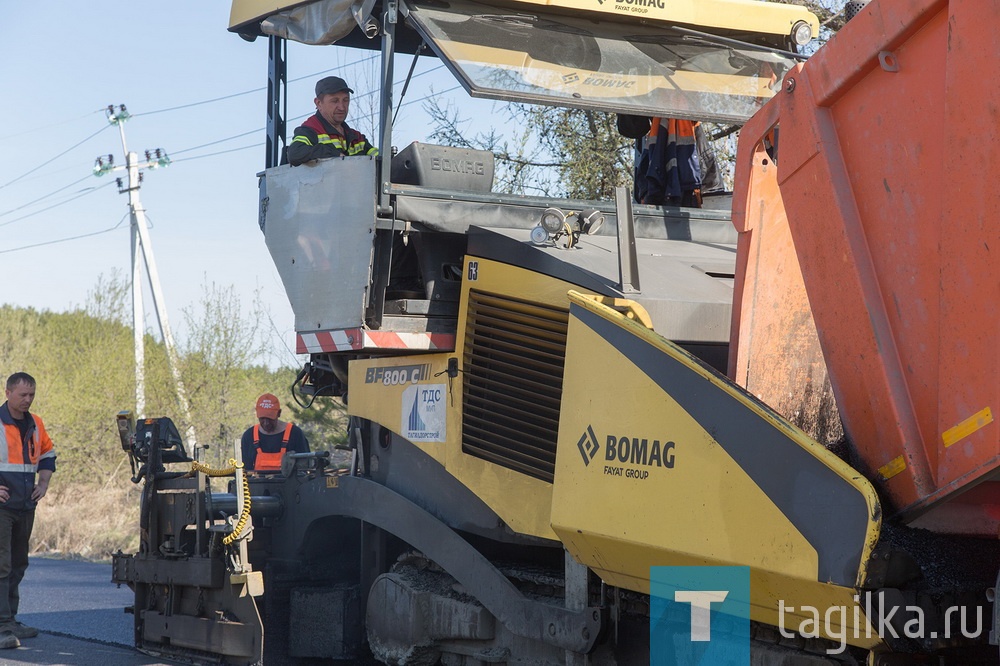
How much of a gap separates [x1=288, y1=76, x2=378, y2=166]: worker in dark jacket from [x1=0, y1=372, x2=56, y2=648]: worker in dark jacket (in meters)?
3.31

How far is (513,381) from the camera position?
4.40 meters

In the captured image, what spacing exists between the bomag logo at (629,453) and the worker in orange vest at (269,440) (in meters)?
5.31

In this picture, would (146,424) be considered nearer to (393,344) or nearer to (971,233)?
(393,344)

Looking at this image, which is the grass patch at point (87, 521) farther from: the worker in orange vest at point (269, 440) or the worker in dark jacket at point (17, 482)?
the worker in dark jacket at point (17, 482)

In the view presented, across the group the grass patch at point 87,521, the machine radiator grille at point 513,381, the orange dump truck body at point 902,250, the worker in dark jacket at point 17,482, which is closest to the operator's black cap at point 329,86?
the machine radiator grille at point 513,381

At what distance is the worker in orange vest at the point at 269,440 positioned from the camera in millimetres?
8609

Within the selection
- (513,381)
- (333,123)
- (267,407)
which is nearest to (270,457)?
(267,407)

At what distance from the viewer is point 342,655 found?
569 cm

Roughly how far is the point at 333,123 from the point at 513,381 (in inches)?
85.3

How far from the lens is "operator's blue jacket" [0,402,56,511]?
24.7 ft

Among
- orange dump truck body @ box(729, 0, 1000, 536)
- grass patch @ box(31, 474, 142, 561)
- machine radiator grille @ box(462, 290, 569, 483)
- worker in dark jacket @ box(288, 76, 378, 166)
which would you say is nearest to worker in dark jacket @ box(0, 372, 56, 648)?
worker in dark jacket @ box(288, 76, 378, 166)

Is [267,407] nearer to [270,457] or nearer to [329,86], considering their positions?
[270,457]

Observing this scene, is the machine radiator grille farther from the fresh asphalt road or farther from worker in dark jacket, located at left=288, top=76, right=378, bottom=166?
the fresh asphalt road

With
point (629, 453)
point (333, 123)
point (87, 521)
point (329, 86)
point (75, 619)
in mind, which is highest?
point (329, 86)
